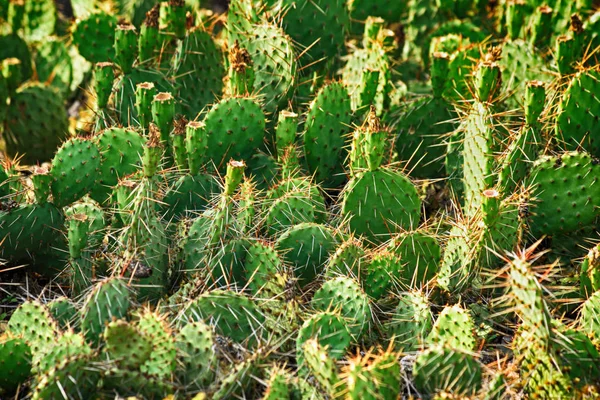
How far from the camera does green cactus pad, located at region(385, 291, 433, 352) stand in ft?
9.99

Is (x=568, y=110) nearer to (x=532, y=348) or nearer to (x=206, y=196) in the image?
(x=532, y=348)

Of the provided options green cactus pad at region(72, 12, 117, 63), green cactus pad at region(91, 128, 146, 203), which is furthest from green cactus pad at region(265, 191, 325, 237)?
green cactus pad at region(72, 12, 117, 63)

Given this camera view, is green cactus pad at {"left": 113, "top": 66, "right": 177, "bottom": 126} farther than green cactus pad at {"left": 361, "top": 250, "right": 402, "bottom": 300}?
Yes

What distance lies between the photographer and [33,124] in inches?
180

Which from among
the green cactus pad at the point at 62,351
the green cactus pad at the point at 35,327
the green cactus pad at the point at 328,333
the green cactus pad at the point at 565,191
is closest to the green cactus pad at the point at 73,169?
the green cactus pad at the point at 35,327

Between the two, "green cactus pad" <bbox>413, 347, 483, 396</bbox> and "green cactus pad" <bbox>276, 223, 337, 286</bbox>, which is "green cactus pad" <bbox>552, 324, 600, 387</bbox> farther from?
"green cactus pad" <bbox>276, 223, 337, 286</bbox>

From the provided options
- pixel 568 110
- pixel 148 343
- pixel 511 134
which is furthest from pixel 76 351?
pixel 568 110

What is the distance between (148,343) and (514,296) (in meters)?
1.18

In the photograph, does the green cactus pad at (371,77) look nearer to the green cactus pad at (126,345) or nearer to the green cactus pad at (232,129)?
the green cactus pad at (232,129)

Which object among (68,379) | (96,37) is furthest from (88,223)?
(96,37)

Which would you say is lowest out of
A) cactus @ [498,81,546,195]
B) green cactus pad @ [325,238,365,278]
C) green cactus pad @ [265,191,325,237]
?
green cactus pad @ [325,238,365,278]

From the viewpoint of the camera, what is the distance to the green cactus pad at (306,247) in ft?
10.8

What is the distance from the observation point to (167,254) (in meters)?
3.27

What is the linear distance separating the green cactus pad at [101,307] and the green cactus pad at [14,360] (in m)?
0.21
